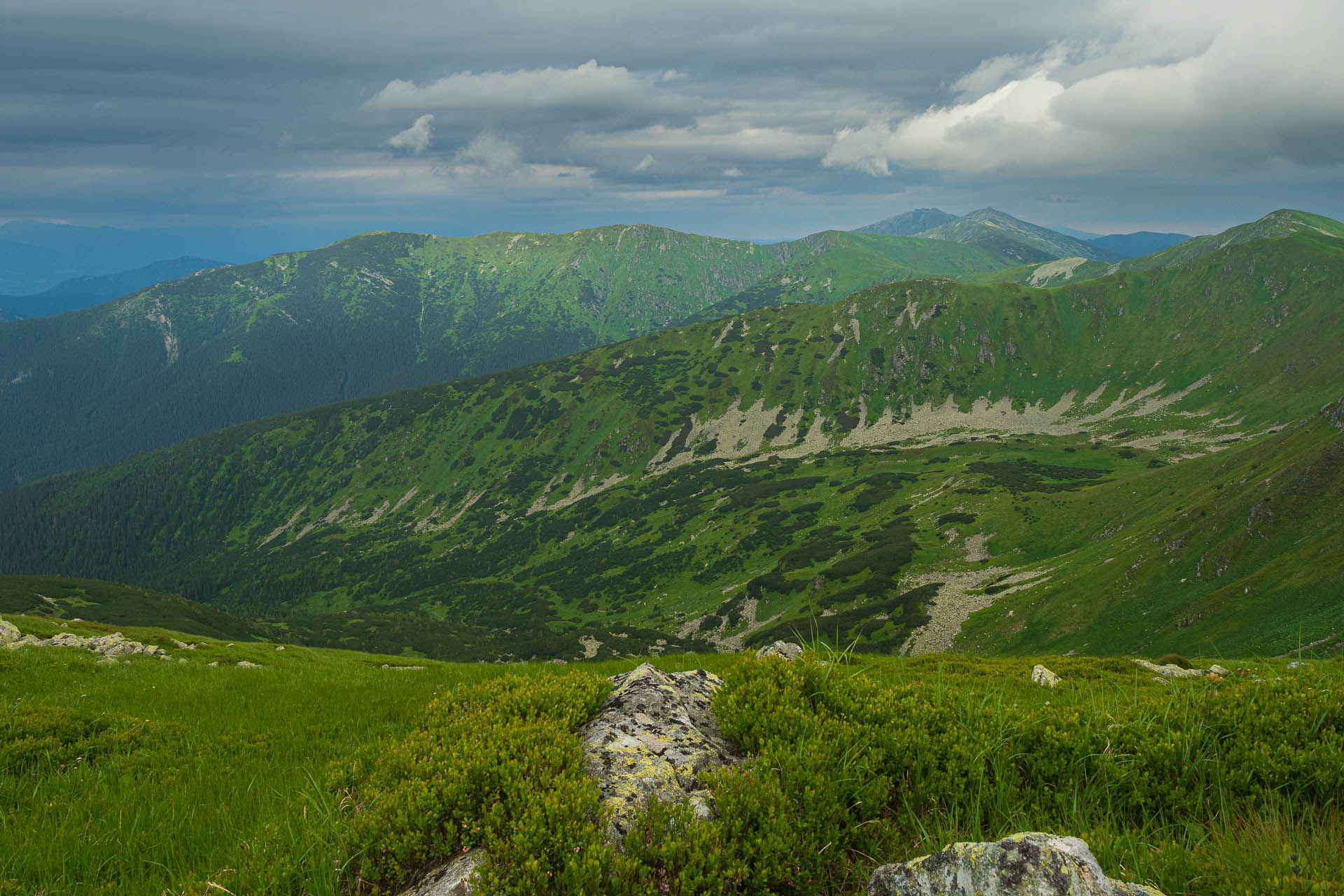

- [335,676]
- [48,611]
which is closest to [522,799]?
[335,676]

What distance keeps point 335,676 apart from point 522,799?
1612cm

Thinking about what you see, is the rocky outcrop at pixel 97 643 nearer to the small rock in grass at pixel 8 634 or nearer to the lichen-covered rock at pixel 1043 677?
the small rock in grass at pixel 8 634

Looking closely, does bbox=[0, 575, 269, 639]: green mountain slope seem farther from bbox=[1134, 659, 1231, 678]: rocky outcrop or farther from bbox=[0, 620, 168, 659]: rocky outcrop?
bbox=[1134, 659, 1231, 678]: rocky outcrop

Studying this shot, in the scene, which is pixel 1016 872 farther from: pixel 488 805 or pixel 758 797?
pixel 488 805

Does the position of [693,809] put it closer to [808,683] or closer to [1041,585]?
[808,683]

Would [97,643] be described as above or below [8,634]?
below

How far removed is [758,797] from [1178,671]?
3221cm

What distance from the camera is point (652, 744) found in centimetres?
777

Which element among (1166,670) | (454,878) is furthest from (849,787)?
(1166,670)

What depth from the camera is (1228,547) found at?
10481 cm

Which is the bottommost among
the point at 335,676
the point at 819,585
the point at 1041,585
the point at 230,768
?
the point at 819,585

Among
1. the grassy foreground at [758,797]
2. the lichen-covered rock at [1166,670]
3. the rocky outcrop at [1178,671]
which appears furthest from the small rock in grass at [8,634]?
the lichen-covered rock at [1166,670]

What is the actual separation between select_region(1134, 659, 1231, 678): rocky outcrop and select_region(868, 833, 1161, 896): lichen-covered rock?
24.2 meters

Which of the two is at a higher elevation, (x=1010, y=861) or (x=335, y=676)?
(x=1010, y=861)
